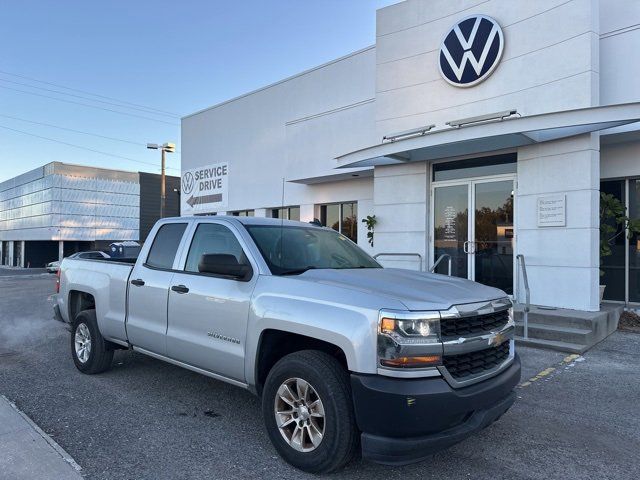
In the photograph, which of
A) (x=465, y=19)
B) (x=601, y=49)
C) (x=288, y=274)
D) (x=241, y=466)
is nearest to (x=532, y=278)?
(x=601, y=49)

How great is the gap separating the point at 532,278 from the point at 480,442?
5960 mm

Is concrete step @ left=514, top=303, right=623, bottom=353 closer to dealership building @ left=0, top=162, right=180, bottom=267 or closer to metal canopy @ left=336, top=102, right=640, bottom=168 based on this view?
metal canopy @ left=336, top=102, right=640, bottom=168

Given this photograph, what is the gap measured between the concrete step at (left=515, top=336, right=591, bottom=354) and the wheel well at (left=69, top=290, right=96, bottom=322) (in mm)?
6471

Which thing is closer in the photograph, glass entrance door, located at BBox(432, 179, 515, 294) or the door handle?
the door handle

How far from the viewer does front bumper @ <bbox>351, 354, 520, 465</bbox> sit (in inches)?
115

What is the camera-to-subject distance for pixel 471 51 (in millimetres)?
10344

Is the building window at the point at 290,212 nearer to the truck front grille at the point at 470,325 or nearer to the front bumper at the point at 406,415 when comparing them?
the truck front grille at the point at 470,325

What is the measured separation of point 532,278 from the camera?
9.18 m

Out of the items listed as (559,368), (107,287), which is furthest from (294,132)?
(559,368)

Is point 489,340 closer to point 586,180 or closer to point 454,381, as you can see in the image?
point 454,381

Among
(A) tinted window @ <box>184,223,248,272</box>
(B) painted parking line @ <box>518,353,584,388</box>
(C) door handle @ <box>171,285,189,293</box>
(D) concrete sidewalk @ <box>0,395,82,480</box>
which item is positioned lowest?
(B) painted parking line @ <box>518,353,584,388</box>

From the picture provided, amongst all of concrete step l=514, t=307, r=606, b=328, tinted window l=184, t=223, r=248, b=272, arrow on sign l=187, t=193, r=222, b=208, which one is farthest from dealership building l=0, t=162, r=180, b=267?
tinted window l=184, t=223, r=248, b=272

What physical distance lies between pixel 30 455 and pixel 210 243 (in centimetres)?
224

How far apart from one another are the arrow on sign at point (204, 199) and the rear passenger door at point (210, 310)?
1491cm
